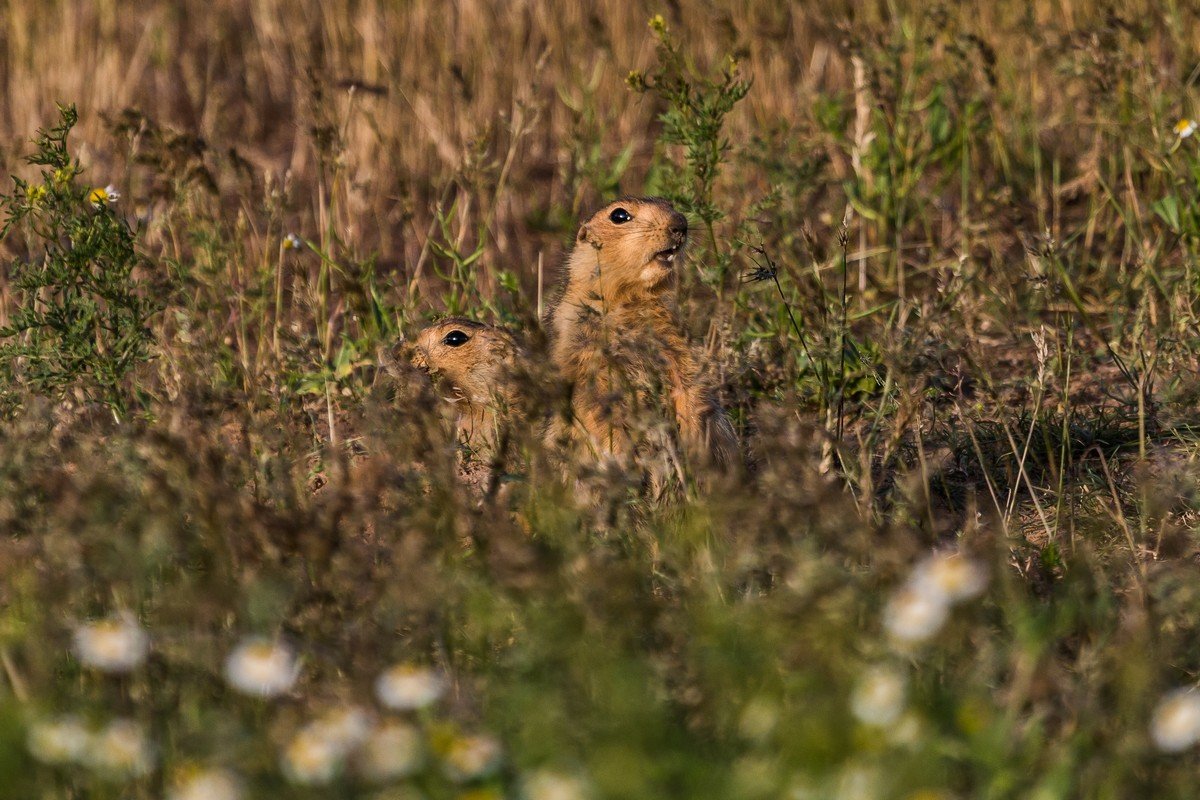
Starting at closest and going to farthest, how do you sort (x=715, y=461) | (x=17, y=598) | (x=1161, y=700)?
(x=1161, y=700) < (x=17, y=598) < (x=715, y=461)

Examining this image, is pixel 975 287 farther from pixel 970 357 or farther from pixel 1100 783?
pixel 1100 783

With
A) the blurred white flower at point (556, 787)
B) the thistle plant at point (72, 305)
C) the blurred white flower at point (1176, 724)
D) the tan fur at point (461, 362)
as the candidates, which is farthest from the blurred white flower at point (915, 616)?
the tan fur at point (461, 362)

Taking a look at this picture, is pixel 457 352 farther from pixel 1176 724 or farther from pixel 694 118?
pixel 1176 724

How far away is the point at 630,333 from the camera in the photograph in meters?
5.02

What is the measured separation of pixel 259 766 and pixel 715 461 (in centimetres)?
264

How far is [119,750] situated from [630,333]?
2.63 m

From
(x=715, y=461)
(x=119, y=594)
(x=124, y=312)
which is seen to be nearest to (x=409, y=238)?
(x=124, y=312)

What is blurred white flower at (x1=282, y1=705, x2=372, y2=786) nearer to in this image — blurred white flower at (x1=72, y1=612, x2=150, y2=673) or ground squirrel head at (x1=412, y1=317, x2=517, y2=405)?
blurred white flower at (x1=72, y1=612, x2=150, y2=673)

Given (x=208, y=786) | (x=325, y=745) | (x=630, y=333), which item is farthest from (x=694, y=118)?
(x=208, y=786)

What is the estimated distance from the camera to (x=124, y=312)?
210 inches

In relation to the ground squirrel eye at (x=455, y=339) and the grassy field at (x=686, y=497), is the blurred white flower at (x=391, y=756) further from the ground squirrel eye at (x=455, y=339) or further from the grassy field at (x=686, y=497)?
the ground squirrel eye at (x=455, y=339)

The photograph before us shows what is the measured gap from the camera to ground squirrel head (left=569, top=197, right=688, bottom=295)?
18.6 feet

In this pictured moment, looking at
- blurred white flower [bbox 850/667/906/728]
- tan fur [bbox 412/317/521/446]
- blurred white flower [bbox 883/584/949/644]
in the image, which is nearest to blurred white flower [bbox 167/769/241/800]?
blurred white flower [bbox 850/667/906/728]

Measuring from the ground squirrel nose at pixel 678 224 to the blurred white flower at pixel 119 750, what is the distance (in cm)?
333
